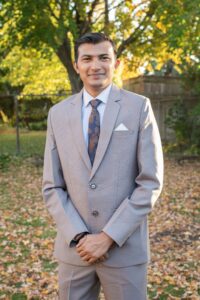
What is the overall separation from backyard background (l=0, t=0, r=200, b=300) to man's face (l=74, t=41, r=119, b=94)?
102 inches

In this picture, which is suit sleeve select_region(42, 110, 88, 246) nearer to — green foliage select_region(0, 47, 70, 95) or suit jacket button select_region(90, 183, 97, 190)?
suit jacket button select_region(90, 183, 97, 190)

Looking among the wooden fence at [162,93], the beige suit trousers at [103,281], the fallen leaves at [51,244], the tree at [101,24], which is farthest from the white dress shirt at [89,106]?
the wooden fence at [162,93]

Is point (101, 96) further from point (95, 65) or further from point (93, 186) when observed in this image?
point (93, 186)

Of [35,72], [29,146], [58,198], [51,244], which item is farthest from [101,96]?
[35,72]

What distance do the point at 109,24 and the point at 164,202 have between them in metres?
6.34

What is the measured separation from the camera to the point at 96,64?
2.35m

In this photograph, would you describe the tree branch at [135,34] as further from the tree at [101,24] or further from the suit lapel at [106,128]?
the suit lapel at [106,128]

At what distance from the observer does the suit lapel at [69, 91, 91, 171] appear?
91.0 inches

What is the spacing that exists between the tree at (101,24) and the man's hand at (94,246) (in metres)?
8.19

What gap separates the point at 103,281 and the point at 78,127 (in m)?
0.81

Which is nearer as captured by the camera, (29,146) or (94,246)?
(94,246)

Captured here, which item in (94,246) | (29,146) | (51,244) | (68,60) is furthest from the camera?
(29,146)

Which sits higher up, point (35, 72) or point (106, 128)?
point (35, 72)

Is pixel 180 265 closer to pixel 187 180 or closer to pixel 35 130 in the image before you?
pixel 187 180
